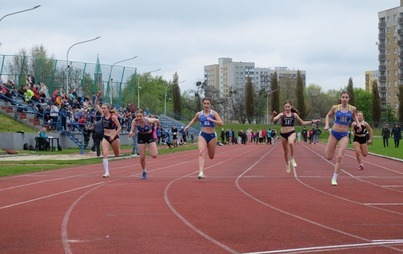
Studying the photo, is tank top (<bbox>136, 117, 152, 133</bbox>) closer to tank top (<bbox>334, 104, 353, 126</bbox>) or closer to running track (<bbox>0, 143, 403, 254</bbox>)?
running track (<bbox>0, 143, 403, 254</bbox>)

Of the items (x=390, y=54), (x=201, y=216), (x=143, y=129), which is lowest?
(x=201, y=216)

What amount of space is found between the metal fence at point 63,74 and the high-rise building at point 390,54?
372ft

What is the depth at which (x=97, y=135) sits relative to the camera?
101 feet

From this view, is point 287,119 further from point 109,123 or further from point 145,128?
point 109,123

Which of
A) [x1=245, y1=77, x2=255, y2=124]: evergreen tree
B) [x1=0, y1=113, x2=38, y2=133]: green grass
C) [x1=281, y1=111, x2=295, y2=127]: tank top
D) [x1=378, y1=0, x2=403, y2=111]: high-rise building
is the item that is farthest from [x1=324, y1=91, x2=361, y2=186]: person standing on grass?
[x1=378, y1=0, x2=403, y2=111]: high-rise building

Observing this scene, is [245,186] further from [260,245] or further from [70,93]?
[70,93]

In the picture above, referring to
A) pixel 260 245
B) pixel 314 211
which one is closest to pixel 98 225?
pixel 260 245

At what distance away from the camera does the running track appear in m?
7.70

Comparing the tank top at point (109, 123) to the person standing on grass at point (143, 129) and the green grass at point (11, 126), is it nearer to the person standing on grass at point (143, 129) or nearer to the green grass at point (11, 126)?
the person standing on grass at point (143, 129)

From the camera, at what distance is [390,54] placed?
159000 millimetres

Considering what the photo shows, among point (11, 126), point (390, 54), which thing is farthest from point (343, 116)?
point (390, 54)

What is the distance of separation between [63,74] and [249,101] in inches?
3214

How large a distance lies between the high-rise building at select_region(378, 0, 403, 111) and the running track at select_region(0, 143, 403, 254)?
477ft

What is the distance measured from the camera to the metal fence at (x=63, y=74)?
46938 mm
